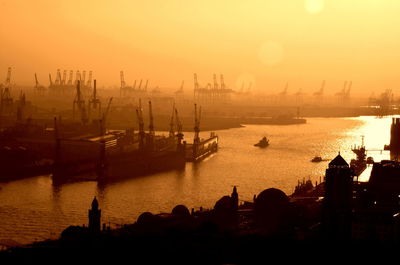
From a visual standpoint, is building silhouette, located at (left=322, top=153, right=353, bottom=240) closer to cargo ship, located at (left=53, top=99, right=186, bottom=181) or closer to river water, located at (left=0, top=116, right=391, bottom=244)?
river water, located at (left=0, top=116, right=391, bottom=244)

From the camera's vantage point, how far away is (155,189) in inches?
651

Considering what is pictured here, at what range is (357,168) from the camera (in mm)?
21406

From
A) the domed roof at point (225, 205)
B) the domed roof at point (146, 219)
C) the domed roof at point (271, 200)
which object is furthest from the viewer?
the domed roof at point (225, 205)

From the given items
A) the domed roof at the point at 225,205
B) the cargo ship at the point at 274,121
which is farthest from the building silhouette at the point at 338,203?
the cargo ship at the point at 274,121

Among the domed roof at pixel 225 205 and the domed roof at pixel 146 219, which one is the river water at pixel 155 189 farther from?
the domed roof at pixel 225 205

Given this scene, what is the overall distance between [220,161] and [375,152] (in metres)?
9.70

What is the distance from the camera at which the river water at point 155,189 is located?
483 inches

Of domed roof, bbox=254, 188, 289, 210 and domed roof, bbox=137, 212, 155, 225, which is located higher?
domed roof, bbox=254, 188, 289, 210

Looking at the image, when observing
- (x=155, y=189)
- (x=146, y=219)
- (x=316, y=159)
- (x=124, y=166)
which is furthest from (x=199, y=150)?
(x=146, y=219)

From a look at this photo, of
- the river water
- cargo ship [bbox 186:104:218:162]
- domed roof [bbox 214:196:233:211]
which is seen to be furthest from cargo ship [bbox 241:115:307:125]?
domed roof [bbox 214:196:233:211]

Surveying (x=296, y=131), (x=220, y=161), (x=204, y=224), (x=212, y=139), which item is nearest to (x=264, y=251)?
(x=204, y=224)

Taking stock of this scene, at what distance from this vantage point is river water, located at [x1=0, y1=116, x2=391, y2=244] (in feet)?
40.2

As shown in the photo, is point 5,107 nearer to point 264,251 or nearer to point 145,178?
point 145,178

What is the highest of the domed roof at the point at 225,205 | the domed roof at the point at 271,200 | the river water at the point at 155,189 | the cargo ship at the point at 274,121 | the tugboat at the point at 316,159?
the cargo ship at the point at 274,121
